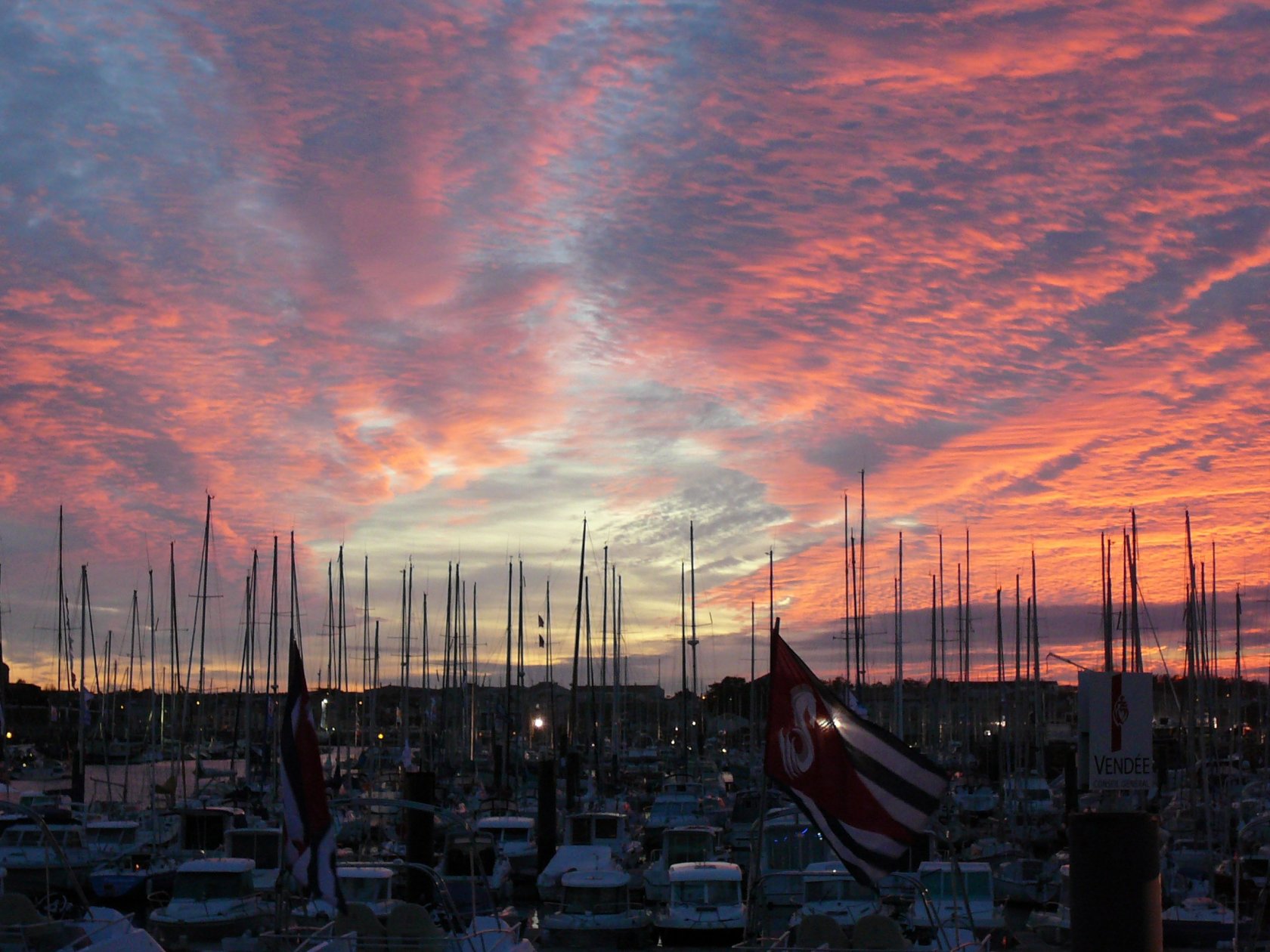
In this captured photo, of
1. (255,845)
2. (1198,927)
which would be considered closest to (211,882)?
(255,845)

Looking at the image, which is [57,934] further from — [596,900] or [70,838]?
[70,838]

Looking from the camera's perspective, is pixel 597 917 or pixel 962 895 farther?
pixel 597 917

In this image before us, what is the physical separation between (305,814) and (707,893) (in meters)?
21.9

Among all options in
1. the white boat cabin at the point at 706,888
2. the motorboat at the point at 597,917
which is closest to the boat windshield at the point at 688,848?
the motorboat at the point at 597,917

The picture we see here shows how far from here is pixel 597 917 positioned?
36.2 m

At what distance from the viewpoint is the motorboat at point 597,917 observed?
35969mm

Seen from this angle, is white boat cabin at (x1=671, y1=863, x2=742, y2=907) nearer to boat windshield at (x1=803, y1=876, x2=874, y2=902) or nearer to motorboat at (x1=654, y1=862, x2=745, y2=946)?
motorboat at (x1=654, y1=862, x2=745, y2=946)

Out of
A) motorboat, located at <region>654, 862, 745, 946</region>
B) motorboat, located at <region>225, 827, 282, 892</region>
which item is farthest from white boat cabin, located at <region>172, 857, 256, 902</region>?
motorboat, located at <region>654, 862, 745, 946</region>

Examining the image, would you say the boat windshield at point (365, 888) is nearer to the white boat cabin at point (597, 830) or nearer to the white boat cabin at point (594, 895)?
the white boat cabin at point (594, 895)

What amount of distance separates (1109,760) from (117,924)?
A: 15282 millimetres

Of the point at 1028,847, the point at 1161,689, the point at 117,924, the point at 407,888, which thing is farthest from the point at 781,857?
the point at 1161,689

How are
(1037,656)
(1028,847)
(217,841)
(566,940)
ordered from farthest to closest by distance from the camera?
(1037,656), (1028,847), (217,841), (566,940)

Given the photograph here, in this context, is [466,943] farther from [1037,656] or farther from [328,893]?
[1037,656]

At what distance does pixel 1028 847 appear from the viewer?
186ft
